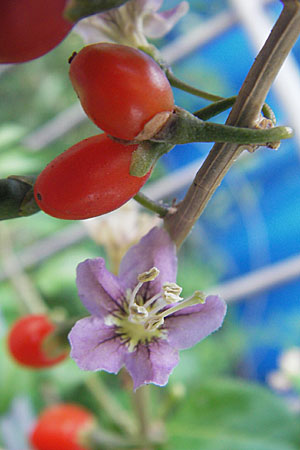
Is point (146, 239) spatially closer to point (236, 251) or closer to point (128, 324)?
point (128, 324)

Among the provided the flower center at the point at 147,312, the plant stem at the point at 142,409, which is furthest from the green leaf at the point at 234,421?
the flower center at the point at 147,312

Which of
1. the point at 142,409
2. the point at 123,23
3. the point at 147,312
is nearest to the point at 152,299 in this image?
the point at 147,312

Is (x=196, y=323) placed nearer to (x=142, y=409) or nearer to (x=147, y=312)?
(x=147, y=312)

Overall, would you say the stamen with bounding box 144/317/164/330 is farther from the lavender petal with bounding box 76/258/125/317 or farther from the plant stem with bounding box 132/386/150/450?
the plant stem with bounding box 132/386/150/450

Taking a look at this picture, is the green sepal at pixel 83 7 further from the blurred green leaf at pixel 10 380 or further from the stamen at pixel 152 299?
the blurred green leaf at pixel 10 380

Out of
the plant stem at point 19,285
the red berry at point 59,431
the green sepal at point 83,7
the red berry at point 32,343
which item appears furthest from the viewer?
the plant stem at point 19,285

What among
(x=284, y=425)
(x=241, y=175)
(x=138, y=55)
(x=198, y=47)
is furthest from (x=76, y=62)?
(x=241, y=175)

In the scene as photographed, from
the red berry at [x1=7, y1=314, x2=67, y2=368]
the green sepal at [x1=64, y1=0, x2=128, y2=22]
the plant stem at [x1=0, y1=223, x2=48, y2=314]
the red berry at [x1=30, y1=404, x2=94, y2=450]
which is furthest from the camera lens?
the plant stem at [x1=0, y1=223, x2=48, y2=314]

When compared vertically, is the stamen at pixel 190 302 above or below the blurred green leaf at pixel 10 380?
above

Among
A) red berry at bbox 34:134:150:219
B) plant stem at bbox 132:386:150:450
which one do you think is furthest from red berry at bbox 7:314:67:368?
red berry at bbox 34:134:150:219
